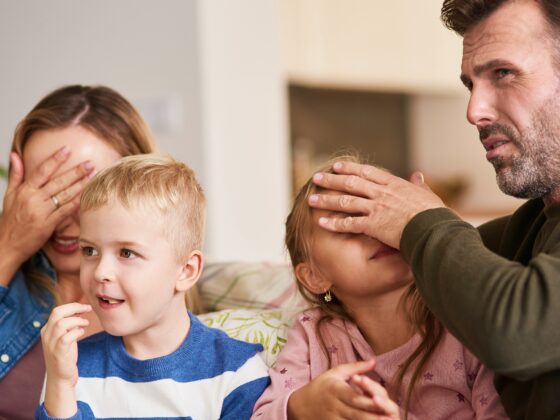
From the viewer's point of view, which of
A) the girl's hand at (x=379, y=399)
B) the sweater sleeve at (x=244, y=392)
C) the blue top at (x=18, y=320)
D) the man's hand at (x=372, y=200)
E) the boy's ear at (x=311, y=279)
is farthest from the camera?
the blue top at (x=18, y=320)

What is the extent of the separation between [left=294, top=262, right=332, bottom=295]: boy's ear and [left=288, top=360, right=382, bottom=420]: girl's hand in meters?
0.23

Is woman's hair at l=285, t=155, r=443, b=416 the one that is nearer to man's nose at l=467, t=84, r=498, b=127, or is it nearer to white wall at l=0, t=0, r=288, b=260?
man's nose at l=467, t=84, r=498, b=127

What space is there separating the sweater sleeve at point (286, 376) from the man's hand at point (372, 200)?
0.24 m

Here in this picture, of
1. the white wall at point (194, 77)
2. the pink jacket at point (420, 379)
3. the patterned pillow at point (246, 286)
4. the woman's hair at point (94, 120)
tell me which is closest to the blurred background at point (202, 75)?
the white wall at point (194, 77)

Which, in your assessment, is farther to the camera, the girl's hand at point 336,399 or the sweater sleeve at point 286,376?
the sweater sleeve at point 286,376

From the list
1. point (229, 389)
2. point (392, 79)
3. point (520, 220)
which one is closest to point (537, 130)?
point (520, 220)

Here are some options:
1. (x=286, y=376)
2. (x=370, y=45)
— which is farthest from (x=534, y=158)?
(x=370, y=45)

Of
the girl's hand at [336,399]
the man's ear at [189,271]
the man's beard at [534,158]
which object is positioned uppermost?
the man's beard at [534,158]

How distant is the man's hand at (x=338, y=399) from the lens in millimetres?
1058

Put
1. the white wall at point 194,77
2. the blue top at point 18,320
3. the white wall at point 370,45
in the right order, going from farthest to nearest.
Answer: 1. the white wall at point 370,45
2. the white wall at point 194,77
3. the blue top at point 18,320

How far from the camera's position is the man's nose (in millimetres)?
1157

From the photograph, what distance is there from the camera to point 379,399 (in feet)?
3.38

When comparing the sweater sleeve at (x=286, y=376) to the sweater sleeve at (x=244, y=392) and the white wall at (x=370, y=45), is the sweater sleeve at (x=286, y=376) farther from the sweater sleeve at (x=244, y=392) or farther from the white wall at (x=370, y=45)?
the white wall at (x=370, y=45)

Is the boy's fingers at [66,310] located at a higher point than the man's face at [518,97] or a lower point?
lower
